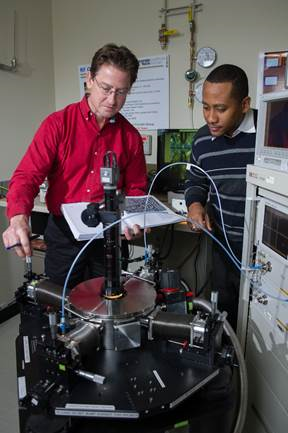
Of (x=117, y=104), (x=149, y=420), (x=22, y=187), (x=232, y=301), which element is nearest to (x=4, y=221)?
(x=22, y=187)

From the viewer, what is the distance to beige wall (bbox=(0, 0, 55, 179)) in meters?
2.29

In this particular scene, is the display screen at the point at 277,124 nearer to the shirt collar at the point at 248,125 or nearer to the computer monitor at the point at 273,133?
the computer monitor at the point at 273,133

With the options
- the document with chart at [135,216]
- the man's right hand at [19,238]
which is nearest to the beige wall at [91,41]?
the document with chart at [135,216]

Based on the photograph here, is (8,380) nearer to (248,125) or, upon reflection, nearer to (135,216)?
(135,216)

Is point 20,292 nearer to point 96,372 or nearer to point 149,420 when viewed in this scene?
point 96,372

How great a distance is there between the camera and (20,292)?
0.93m

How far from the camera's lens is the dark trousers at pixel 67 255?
1377mm

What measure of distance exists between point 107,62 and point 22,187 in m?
0.51

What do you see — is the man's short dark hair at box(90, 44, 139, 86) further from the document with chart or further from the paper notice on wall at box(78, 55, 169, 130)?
the paper notice on wall at box(78, 55, 169, 130)

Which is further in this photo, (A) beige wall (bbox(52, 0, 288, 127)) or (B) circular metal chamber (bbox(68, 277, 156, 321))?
(A) beige wall (bbox(52, 0, 288, 127))

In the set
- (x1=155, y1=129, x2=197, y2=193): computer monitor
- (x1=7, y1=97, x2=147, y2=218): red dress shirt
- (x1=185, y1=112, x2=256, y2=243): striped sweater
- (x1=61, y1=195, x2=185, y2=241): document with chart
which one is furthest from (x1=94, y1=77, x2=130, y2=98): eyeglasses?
(x1=155, y1=129, x2=197, y2=193): computer monitor

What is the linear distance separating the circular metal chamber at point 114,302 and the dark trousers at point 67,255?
0.44 metres

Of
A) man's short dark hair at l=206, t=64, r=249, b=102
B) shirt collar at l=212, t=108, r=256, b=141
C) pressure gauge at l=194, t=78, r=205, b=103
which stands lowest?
shirt collar at l=212, t=108, r=256, b=141

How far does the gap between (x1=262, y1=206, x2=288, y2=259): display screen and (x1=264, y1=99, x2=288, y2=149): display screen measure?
178 mm
